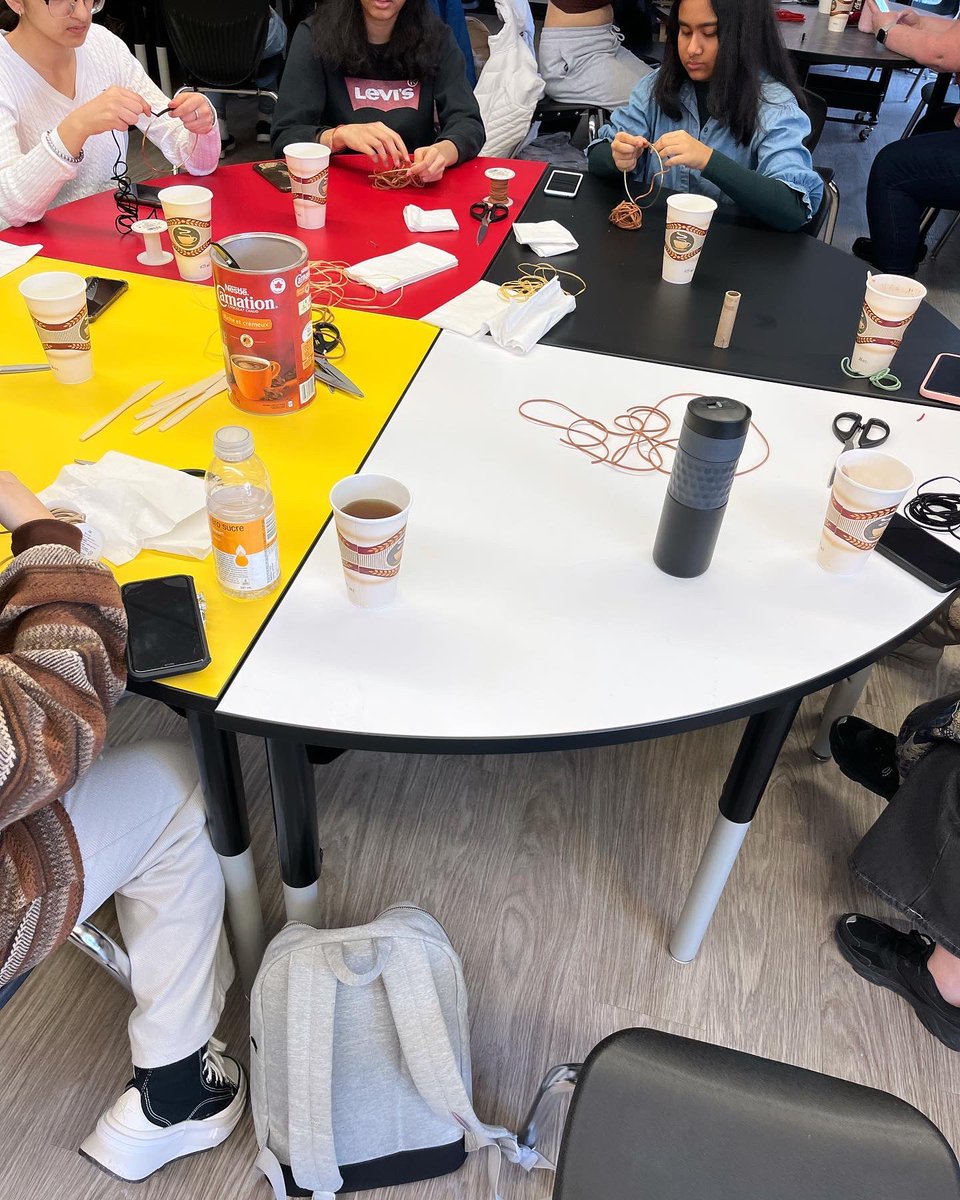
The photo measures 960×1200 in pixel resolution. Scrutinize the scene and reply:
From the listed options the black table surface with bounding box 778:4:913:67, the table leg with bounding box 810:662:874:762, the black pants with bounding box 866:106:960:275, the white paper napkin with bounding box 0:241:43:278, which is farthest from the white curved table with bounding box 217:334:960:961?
the black table surface with bounding box 778:4:913:67

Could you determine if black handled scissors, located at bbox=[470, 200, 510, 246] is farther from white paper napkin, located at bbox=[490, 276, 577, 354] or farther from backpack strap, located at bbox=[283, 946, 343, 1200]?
backpack strap, located at bbox=[283, 946, 343, 1200]

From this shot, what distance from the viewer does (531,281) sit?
1.72 meters

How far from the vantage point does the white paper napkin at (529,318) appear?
1.52m

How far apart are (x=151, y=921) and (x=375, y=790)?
639 millimetres

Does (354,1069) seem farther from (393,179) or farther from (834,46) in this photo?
(834,46)

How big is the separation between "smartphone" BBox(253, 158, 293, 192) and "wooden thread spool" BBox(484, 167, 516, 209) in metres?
0.46

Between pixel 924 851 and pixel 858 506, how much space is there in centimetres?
63

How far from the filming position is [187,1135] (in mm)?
1222

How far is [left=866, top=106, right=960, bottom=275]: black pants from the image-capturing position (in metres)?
3.24

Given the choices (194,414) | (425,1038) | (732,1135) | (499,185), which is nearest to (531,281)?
(499,185)

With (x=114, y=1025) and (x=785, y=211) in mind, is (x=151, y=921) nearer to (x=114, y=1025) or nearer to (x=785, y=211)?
(x=114, y=1025)

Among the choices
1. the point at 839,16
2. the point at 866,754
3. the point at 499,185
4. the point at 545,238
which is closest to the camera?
the point at 866,754

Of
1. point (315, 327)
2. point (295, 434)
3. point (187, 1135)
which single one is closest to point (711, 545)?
point (295, 434)

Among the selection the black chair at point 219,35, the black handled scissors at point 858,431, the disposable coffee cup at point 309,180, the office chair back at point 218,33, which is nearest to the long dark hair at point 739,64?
the disposable coffee cup at point 309,180
